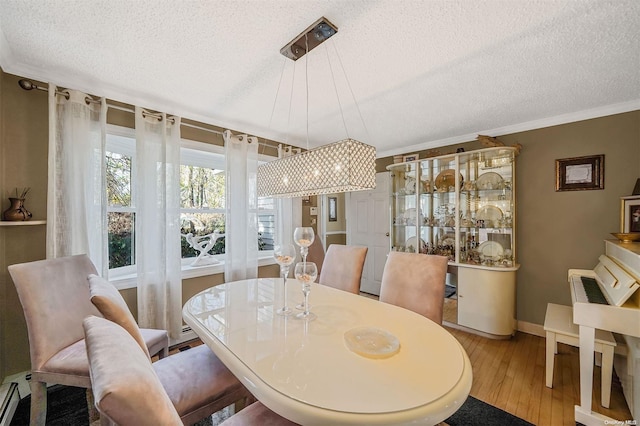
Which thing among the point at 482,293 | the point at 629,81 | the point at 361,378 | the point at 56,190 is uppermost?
the point at 629,81

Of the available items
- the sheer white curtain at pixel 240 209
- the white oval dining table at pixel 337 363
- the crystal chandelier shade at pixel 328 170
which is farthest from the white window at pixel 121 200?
the crystal chandelier shade at pixel 328 170

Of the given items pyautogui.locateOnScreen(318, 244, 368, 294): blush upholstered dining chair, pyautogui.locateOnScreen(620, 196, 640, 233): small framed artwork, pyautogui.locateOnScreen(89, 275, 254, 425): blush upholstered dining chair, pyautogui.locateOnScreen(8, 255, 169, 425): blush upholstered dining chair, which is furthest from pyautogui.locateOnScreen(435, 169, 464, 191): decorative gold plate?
pyautogui.locateOnScreen(8, 255, 169, 425): blush upholstered dining chair

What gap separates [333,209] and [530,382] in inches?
136

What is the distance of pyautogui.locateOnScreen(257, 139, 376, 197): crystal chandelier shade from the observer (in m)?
1.47

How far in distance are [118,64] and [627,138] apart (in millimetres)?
4366

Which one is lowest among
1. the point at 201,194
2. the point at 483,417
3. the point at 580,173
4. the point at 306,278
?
the point at 483,417

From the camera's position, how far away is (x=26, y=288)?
60.0 inches

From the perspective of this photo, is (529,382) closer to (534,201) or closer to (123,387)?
(534,201)

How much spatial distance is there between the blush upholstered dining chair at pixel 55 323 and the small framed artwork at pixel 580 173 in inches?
157

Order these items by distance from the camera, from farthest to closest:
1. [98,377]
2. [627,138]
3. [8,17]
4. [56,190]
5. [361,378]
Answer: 1. [627,138]
2. [56,190]
3. [8,17]
4. [361,378]
5. [98,377]

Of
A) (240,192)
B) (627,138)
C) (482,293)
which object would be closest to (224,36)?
(240,192)

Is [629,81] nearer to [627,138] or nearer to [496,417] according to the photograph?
[627,138]

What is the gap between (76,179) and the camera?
203cm

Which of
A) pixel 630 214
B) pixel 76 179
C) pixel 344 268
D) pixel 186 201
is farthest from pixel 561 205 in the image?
pixel 76 179
